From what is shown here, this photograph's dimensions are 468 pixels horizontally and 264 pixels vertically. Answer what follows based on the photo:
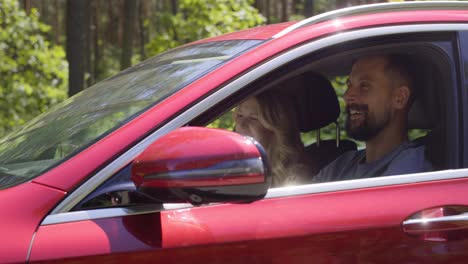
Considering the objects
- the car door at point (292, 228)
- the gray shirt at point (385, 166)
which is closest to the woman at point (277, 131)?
the gray shirt at point (385, 166)

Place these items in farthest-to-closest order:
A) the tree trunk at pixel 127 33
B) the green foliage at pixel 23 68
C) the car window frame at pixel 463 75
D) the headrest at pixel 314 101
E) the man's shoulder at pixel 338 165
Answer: the tree trunk at pixel 127 33
the green foliage at pixel 23 68
the headrest at pixel 314 101
the man's shoulder at pixel 338 165
the car window frame at pixel 463 75

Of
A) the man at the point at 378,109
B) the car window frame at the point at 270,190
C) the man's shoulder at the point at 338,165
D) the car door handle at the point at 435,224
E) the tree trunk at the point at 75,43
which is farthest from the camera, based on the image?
the tree trunk at the point at 75,43

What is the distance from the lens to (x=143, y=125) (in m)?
2.53

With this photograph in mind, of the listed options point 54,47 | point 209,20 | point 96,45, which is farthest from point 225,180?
point 96,45

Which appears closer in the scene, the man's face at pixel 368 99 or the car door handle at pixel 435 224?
the car door handle at pixel 435 224

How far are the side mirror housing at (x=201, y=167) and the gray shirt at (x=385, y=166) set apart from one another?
70cm

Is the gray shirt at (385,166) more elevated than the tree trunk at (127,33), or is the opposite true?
the tree trunk at (127,33)

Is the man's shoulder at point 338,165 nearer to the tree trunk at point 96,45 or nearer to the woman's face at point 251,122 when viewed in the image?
the woman's face at point 251,122

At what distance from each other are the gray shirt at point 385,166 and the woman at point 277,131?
0.10 meters

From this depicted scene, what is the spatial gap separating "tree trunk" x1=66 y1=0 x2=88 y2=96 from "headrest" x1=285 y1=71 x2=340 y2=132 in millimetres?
9534

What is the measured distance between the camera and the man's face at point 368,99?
330 cm

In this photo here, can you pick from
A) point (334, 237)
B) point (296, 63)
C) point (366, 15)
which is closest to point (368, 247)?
point (334, 237)

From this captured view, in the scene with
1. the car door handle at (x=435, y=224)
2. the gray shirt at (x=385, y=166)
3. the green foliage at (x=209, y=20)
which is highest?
the green foliage at (x=209, y=20)

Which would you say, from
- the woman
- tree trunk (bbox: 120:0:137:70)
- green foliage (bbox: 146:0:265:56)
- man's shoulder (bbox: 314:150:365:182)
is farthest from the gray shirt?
tree trunk (bbox: 120:0:137:70)
